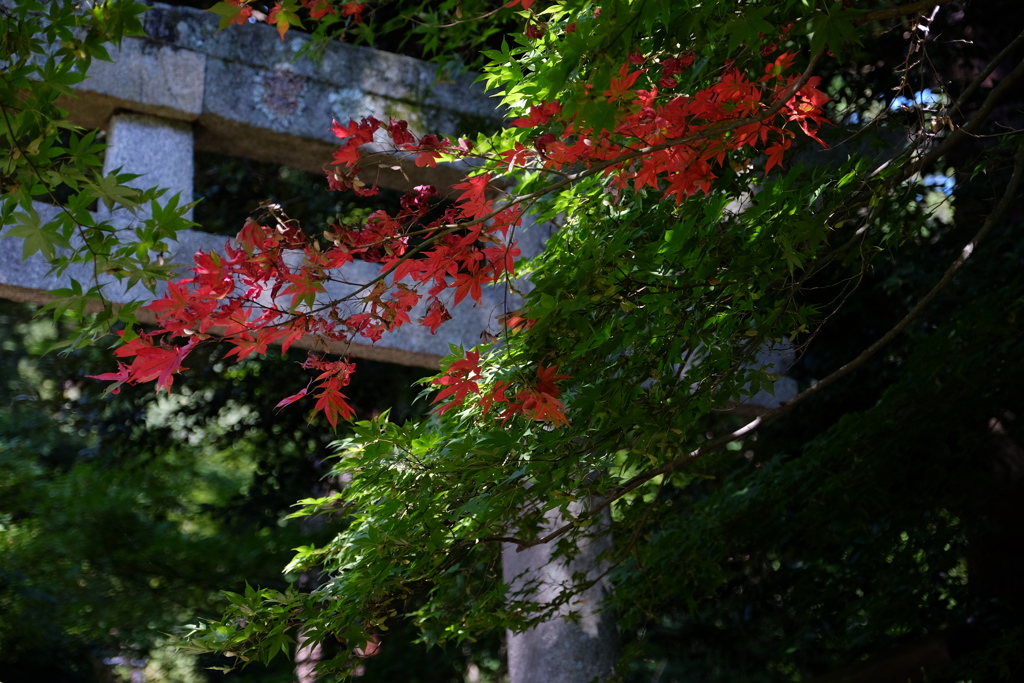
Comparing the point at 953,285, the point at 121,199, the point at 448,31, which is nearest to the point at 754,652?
the point at 953,285

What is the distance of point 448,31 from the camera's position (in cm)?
333

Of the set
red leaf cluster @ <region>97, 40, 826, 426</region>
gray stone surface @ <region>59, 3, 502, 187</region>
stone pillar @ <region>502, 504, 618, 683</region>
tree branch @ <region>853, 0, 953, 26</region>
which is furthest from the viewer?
gray stone surface @ <region>59, 3, 502, 187</region>

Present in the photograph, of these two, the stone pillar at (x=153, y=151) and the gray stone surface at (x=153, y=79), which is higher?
the gray stone surface at (x=153, y=79)

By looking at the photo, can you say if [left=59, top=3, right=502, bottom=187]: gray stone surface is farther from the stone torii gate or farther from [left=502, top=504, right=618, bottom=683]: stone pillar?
[left=502, top=504, right=618, bottom=683]: stone pillar

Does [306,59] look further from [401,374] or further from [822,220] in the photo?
[401,374]

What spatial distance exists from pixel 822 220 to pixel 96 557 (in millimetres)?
4442

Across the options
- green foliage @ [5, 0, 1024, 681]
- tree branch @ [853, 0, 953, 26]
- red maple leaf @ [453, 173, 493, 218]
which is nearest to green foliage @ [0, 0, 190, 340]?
green foliage @ [5, 0, 1024, 681]

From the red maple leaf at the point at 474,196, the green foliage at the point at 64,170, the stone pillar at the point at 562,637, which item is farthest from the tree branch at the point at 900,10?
the stone pillar at the point at 562,637

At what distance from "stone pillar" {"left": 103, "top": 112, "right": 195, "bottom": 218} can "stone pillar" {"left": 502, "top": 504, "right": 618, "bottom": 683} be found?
5.08 feet

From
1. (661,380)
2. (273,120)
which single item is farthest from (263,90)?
(661,380)

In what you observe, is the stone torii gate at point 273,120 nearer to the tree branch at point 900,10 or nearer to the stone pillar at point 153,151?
the stone pillar at point 153,151

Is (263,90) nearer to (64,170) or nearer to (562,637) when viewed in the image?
(64,170)

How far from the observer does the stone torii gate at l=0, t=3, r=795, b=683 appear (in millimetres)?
2715

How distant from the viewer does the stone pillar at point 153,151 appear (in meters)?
2.77
